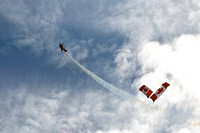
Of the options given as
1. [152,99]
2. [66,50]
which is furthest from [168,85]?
[66,50]

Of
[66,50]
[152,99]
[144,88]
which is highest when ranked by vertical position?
[66,50]

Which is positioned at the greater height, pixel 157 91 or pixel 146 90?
pixel 146 90

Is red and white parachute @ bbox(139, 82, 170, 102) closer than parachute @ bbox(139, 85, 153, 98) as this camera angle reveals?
Yes

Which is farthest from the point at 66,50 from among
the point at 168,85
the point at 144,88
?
the point at 168,85

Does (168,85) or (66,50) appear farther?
(66,50)

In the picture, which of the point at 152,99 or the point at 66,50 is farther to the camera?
the point at 66,50

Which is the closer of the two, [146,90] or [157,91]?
[146,90]

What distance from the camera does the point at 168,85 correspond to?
4680 inches

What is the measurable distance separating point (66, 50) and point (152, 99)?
69.0 metres

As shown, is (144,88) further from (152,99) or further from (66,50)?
(66,50)

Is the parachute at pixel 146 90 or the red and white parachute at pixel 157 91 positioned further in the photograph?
the parachute at pixel 146 90

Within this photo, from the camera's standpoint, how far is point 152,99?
117 metres

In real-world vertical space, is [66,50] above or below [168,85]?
above

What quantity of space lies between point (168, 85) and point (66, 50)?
75279mm
